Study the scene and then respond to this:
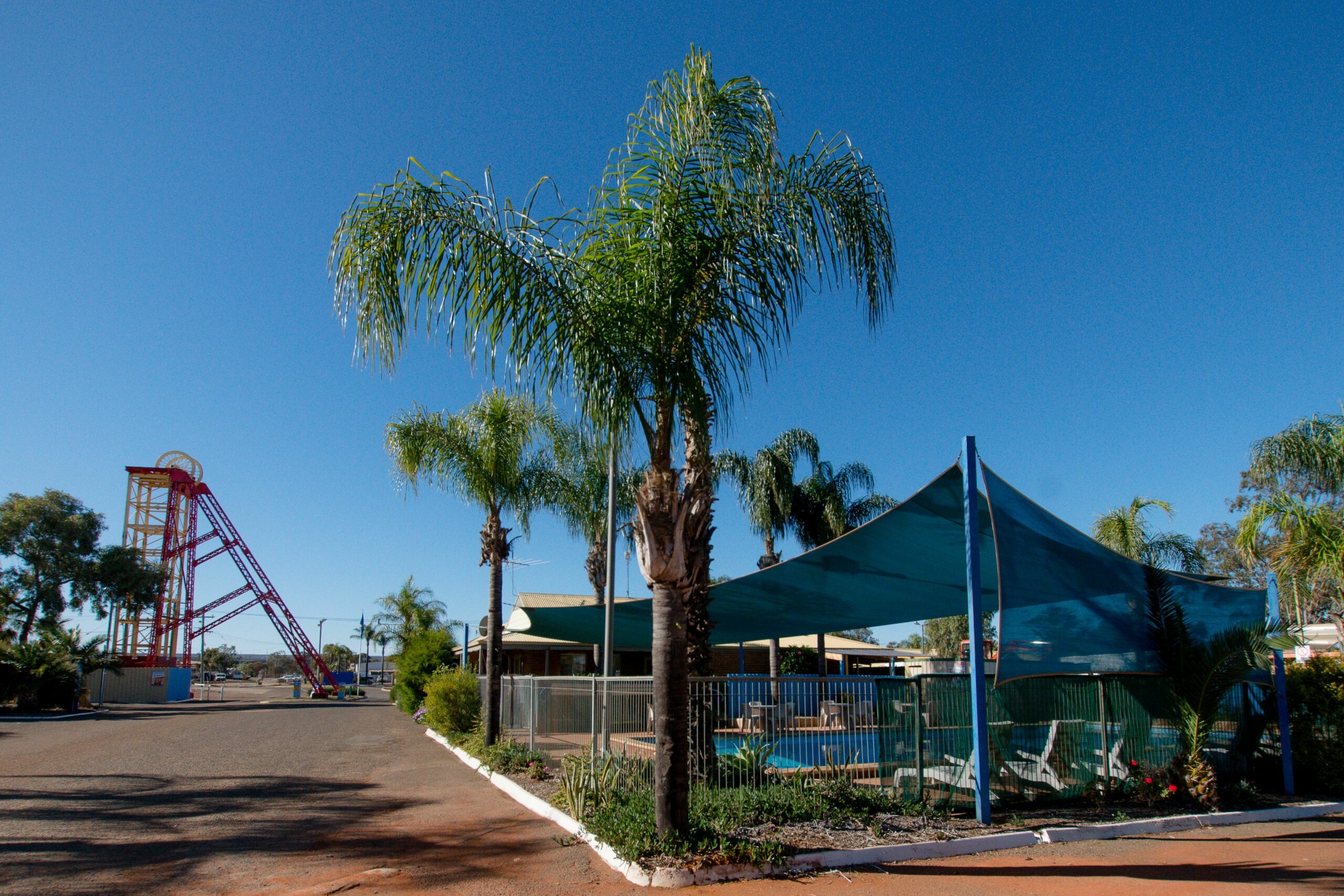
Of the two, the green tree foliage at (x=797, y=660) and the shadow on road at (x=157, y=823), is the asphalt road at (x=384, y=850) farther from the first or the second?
the green tree foliage at (x=797, y=660)

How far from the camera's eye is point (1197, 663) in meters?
10.6

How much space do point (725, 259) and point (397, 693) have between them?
101 ft

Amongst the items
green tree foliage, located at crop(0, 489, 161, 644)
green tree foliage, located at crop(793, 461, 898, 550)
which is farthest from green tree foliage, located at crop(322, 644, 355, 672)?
green tree foliage, located at crop(793, 461, 898, 550)

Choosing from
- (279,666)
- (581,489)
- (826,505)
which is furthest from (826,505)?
(279,666)

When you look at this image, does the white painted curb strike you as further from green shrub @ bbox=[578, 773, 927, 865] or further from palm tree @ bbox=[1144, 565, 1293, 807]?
palm tree @ bbox=[1144, 565, 1293, 807]

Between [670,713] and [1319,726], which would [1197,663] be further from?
[670,713]

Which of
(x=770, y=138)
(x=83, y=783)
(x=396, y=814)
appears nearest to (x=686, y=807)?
(x=396, y=814)

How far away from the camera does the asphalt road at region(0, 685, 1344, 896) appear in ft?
23.1

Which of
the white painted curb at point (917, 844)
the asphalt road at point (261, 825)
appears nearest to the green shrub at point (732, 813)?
the white painted curb at point (917, 844)

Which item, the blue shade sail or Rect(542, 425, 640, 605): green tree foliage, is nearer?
the blue shade sail

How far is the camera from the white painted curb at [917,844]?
279 inches

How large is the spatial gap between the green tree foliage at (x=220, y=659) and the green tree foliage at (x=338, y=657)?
47.0 ft

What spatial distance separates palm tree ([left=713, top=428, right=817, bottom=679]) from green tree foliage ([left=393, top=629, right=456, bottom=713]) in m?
11.6

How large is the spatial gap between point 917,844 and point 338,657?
409ft
